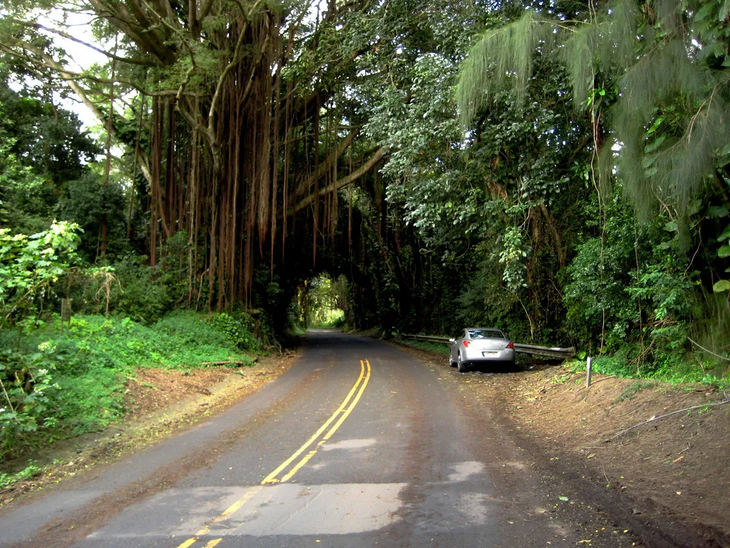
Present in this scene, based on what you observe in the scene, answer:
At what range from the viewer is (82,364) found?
413 inches

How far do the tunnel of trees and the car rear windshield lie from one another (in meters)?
1.16

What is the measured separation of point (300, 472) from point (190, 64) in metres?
12.8

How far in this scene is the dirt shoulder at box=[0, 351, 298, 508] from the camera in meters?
6.63

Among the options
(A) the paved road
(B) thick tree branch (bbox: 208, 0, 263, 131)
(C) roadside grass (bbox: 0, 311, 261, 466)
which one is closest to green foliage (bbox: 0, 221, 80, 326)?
(C) roadside grass (bbox: 0, 311, 261, 466)

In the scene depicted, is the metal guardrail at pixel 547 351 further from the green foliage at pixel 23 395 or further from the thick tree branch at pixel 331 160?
the green foliage at pixel 23 395

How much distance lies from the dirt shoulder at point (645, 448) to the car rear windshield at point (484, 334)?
5.41m

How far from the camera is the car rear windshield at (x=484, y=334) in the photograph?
16.2 meters

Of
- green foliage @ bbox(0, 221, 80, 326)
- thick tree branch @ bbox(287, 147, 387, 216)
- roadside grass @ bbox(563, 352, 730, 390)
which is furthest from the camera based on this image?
thick tree branch @ bbox(287, 147, 387, 216)

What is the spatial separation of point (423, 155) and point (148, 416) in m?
8.84

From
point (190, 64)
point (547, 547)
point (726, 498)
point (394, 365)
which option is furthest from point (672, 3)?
point (394, 365)

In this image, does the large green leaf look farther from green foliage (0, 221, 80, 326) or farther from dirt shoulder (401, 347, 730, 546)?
green foliage (0, 221, 80, 326)

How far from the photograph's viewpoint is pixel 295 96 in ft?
65.7

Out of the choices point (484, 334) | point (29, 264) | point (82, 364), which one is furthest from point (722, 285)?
point (82, 364)

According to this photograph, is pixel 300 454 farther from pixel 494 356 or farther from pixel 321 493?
pixel 494 356
